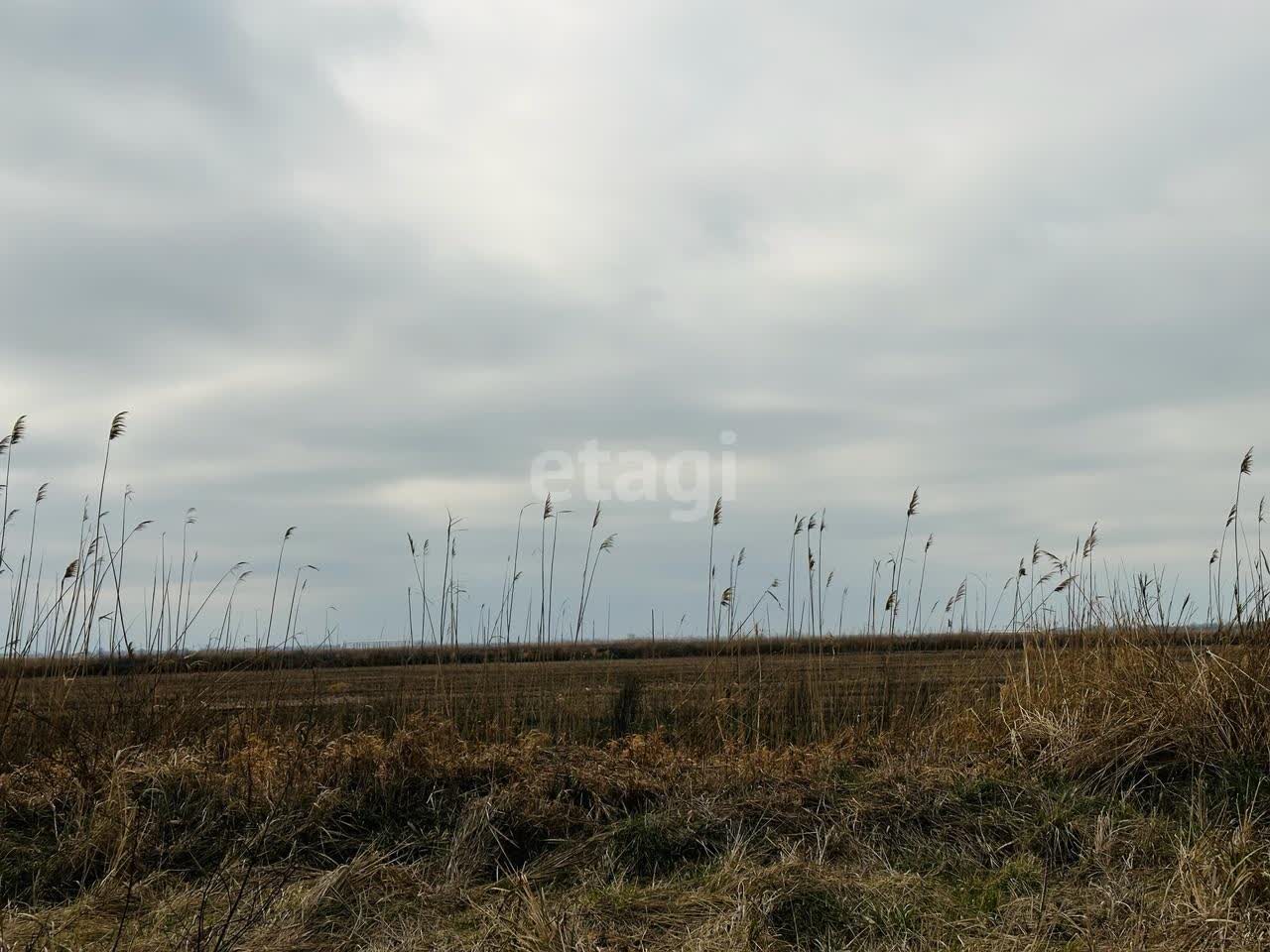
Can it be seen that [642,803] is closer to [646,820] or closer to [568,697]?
[646,820]

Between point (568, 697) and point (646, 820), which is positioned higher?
point (568, 697)

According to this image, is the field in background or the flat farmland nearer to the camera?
the field in background

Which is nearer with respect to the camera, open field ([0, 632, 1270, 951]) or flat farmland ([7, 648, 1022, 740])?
open field ([0, 632, 1270, 951])

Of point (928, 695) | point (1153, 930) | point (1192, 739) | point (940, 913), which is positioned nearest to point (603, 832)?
Answer: point (940, 913)

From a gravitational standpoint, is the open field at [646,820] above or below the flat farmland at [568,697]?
below

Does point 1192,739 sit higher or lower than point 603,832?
higher

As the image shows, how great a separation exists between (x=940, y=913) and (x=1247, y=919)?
0.94 meters

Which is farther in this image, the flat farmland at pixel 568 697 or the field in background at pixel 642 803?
the flat farmland at pixel 568 697

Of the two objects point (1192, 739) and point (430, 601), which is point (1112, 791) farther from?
point (430, 601)

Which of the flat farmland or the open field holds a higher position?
the flat farmland

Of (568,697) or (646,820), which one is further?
(568,697)

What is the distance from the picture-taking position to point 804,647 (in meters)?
8.70

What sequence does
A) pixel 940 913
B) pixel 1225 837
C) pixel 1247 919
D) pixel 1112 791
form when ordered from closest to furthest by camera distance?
pixel 1247 919
pixel 940 913
pixel 1225 837
pixel 1112 791

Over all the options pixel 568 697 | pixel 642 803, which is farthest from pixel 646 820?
pixel 568 697
